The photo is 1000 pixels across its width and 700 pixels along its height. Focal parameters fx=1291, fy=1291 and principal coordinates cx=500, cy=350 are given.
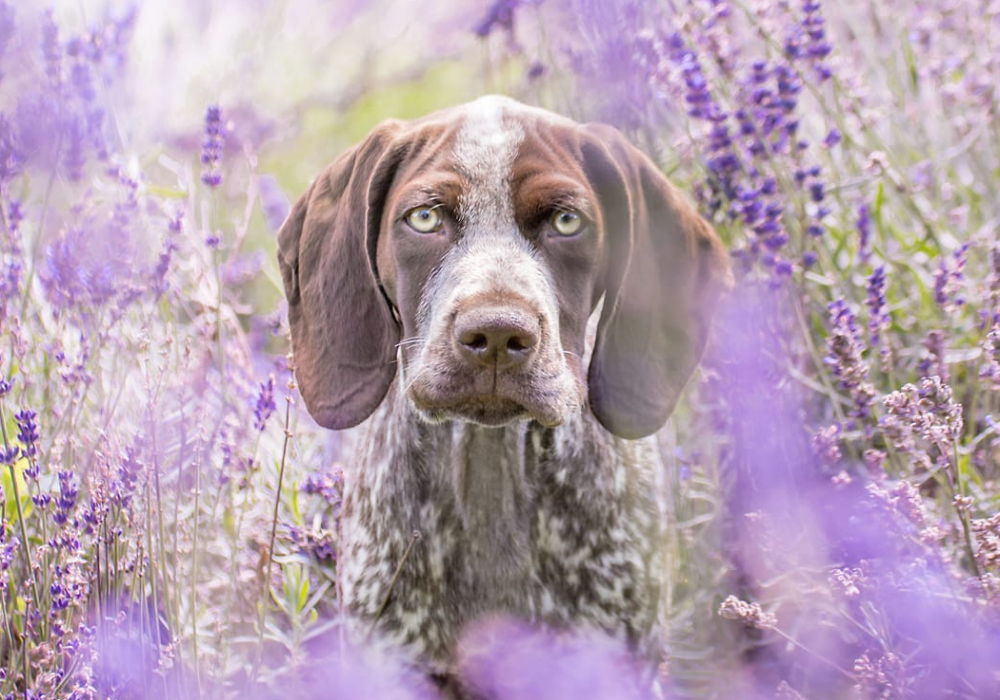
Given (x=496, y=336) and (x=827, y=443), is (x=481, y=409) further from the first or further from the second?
(x=827, y=443)

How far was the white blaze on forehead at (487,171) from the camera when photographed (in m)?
2.91

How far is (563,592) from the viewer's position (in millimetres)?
3133

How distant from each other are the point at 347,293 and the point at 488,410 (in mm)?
590

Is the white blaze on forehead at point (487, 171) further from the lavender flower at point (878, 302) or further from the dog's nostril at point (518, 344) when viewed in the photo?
the lavender flower at point (878, 302)

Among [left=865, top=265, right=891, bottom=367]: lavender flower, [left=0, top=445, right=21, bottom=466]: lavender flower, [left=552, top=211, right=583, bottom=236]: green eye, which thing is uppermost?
[left=552, top=211, right=583, bottom=236]: green eye

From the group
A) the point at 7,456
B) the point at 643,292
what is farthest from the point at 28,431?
the point at 643,292

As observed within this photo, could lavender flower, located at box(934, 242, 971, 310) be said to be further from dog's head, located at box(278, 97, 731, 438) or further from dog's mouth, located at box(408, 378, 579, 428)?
dog's mouth, located at box(408, 378, 579, 428)

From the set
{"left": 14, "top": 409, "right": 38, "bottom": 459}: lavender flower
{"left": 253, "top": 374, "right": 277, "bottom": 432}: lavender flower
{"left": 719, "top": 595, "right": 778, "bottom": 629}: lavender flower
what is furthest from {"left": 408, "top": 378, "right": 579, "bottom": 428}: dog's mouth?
{"left": 14, "top": 409, "right": 38, "bottom": 459}: lavender flower

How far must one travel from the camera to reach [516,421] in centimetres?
298

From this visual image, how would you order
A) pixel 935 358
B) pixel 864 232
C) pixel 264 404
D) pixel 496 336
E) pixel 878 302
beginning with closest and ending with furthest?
pixel 496 336 → pixel 264 404 → pixel 878 302 → pixel 935 358 → pixel 864 232

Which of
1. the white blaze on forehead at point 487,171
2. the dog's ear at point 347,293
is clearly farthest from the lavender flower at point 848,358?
the dog's ear at point 347,293

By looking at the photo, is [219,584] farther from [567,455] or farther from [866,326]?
[866,326]

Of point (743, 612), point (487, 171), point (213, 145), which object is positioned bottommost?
point (743, 612)

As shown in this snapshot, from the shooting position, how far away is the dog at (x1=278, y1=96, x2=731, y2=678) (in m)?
2.95
